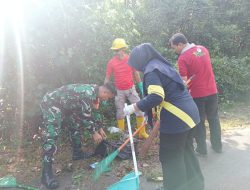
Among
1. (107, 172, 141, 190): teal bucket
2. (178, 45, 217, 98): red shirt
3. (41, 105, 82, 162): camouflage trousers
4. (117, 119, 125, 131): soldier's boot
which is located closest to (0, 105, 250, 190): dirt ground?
(41, 105, 82, 162): camouflage trousers

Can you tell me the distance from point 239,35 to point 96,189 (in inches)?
387

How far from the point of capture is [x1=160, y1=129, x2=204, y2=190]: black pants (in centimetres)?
421

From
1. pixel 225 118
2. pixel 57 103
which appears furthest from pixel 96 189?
pixel 225 118

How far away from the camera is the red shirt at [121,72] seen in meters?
6.55

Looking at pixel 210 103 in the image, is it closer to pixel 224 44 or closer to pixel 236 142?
pixel 236 142

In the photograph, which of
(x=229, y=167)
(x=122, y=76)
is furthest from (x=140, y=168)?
(x=122, y=76)

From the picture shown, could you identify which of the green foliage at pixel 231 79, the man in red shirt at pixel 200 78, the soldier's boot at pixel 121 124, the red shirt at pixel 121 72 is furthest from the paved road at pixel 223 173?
the green foliage at pixel 231 79

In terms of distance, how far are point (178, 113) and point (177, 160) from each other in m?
0.57

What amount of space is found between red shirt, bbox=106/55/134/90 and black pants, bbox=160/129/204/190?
237 centimetres

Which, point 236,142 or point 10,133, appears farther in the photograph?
point 10,133

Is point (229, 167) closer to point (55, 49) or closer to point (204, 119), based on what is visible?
point (204, 119)

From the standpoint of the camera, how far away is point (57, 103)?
5.23 m

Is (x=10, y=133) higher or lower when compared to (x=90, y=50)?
lower

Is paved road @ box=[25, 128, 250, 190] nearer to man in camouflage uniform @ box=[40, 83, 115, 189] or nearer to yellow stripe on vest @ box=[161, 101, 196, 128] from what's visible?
man in camouflage uniform @ box=[40, 83, 115, 189]
